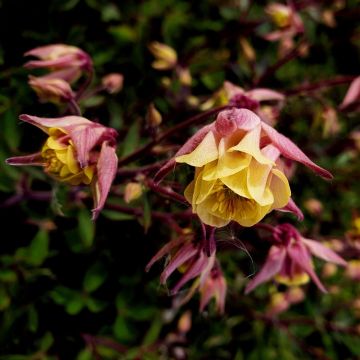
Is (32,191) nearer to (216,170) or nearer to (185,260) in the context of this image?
(185,260)

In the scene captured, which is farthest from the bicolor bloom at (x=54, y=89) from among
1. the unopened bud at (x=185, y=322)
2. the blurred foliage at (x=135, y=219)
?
the unopened bud at (x=185, y=322)

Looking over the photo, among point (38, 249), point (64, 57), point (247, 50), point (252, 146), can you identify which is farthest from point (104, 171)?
point (247, 50)

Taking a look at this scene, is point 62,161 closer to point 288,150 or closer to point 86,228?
point 288,150

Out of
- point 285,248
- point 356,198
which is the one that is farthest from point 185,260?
point 356,198

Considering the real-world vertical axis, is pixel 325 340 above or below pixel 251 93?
below

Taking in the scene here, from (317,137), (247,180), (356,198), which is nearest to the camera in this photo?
(247,180)

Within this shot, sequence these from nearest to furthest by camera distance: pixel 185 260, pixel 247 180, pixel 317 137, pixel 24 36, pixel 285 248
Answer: pixel 247 180, pixel 185 260, pixel 285 248, pixel 24 36, pixel 317 137

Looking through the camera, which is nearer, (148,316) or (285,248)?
(285,248)
